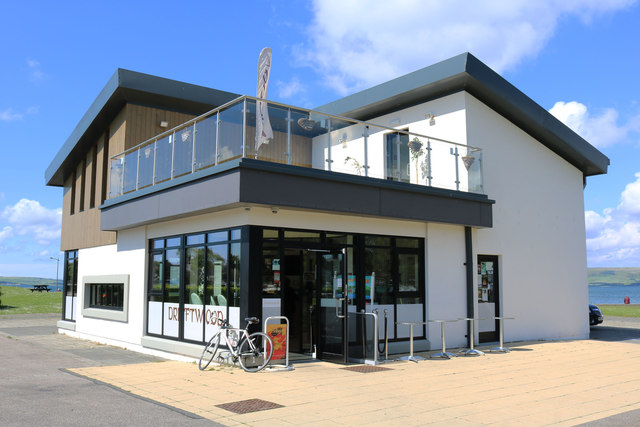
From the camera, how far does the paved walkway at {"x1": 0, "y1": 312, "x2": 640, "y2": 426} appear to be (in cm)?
645

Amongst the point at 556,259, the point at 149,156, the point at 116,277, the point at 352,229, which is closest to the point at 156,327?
the point at 116,277

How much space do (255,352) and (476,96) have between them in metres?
9.01

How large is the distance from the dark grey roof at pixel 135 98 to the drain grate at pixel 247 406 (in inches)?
407

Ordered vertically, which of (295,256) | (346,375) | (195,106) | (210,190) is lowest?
(346,375)

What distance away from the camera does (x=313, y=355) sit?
36.2 ft

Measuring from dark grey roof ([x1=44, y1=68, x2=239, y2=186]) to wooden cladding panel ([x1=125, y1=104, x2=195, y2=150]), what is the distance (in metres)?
0.18

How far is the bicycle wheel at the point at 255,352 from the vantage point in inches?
374

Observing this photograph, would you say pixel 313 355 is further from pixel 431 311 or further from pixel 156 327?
pixel 156 327

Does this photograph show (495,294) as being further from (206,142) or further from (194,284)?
(206,142)

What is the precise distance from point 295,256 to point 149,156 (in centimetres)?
431

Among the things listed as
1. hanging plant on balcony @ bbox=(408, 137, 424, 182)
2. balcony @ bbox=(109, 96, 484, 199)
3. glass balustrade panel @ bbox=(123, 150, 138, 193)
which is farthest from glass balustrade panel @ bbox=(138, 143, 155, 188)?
hanging plant on balcony @ bbox=(408, 137, 424, 182)

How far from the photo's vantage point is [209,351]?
33.7 feet

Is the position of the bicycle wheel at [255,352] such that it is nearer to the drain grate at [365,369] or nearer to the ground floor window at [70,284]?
the drain grate at [365,369]

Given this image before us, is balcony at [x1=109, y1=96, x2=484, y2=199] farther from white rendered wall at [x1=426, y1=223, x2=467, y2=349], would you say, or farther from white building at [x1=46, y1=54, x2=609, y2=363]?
white rendered wall at [x1=426, y1=223, x2=467, y2=349]
